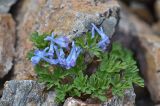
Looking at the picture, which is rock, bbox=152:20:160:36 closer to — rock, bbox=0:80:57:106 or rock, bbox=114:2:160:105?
rock, bbox=114:2:160:105

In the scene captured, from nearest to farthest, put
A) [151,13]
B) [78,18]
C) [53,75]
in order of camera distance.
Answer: [53,75]
[78,18]
[151,13]

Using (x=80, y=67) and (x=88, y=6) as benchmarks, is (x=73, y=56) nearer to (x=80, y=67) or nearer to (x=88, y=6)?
(x=80, y=67)

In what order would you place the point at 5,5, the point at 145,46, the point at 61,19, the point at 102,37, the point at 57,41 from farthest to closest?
the point at 145,46
the point at 5,5
the point at 61,19
the point at 102,37
the point at 57,41

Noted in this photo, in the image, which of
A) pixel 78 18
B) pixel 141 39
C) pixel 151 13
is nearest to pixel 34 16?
pixel 78 18

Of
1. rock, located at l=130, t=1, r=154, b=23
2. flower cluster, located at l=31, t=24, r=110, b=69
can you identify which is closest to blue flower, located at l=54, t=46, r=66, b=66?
flower cluster, located at l=31, t=24, r=110, b=69

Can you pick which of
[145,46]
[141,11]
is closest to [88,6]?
[145,46]

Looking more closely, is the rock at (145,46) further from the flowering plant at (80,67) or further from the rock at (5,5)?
the rock at (5,5)

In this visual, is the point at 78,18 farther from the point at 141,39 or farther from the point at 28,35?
the point at 141,39

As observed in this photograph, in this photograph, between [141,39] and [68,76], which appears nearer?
[68,76]
